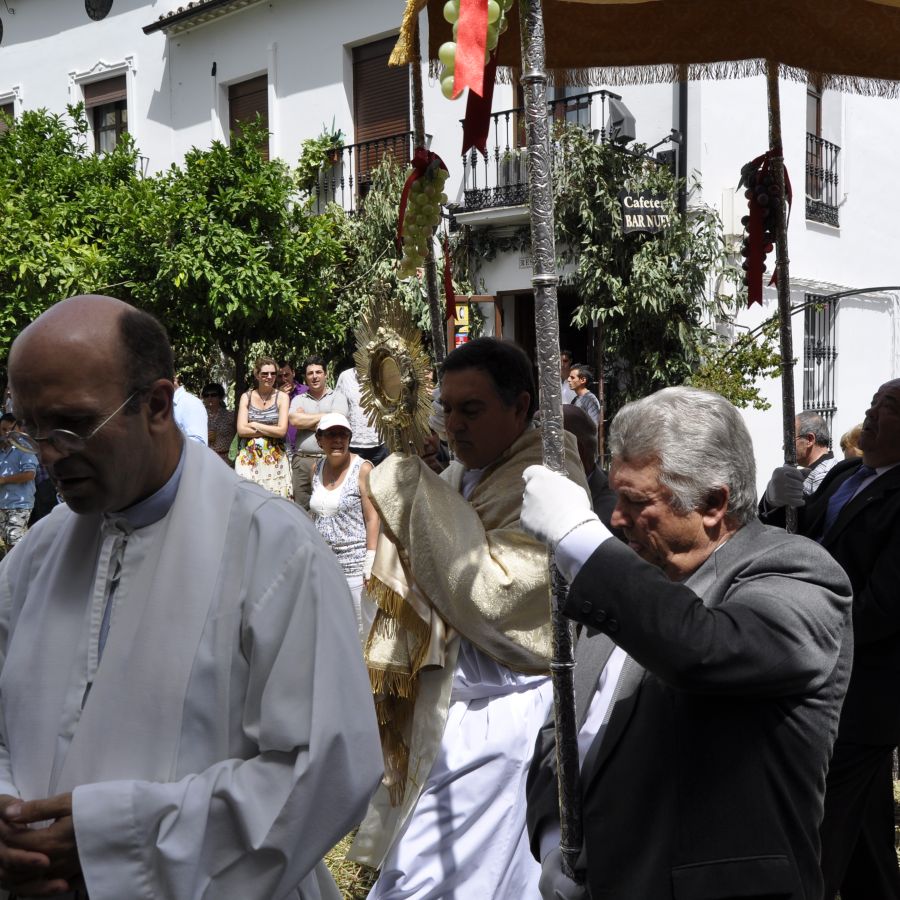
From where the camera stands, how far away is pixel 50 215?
485 inches

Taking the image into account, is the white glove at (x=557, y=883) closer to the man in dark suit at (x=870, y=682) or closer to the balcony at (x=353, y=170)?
the man in dark suit at (x=870, y=682)

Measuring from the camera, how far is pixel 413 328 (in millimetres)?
3197

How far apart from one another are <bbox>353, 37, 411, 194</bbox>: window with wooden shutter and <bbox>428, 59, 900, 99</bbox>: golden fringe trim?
10802mm

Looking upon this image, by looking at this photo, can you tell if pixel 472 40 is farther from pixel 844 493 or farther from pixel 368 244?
pixel 368 244

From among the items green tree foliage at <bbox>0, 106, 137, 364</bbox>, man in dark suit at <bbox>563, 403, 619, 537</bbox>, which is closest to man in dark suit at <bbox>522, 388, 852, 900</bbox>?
man in dark suit at <bbox>563, 403, 619, 537</bbox>

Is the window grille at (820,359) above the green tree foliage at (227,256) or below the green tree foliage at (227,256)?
below

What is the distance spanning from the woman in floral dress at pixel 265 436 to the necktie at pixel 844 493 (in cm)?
635

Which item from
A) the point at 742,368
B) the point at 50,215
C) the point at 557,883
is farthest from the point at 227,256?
the point at 557,883

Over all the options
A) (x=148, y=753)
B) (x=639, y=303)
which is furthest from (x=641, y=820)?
(x=639, y=303)

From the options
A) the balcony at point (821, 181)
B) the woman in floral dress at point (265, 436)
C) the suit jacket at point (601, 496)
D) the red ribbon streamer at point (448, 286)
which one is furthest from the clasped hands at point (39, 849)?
the balcony at point (821, 181)

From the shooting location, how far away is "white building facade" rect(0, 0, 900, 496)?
508 inches

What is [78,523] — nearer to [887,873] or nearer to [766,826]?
[766,826]

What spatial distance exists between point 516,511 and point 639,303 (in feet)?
30.4

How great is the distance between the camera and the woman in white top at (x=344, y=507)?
638 cm
